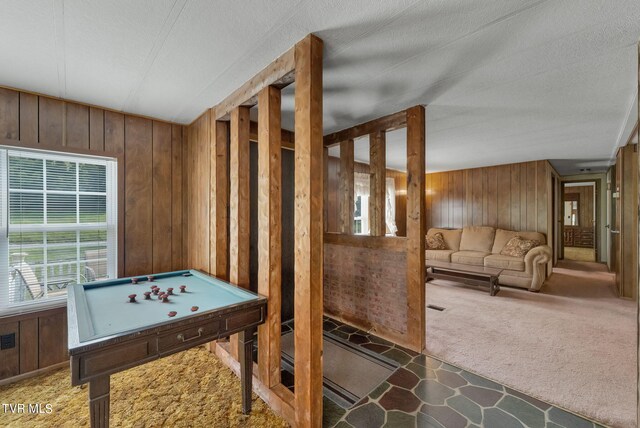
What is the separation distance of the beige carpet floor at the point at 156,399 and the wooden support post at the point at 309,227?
0.40 m

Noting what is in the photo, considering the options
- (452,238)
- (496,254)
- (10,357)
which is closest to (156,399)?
(10,357)

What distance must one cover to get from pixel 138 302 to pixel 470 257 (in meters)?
5.43

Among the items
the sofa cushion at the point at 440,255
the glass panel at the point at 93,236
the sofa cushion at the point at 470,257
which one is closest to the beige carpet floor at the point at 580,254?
the sofa cushion at the point at 470,257

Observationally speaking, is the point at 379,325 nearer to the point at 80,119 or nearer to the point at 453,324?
the point at 453,324

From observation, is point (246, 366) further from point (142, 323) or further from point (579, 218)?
point (579, 218)

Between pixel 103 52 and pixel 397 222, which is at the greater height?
pixel 103 52

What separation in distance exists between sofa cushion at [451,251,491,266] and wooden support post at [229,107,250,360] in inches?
181

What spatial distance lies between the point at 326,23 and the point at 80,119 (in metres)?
2.58

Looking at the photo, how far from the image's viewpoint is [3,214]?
2213 millimetres

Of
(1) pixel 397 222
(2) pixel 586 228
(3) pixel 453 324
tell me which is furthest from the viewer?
(2) pixel 586 228

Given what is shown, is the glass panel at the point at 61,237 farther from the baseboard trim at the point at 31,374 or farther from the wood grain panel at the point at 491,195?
the wood grain panel at the point at 491,195

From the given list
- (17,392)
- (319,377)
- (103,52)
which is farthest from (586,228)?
(17,392)

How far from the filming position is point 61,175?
2494 mm

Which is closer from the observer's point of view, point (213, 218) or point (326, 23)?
point (326, 23)
